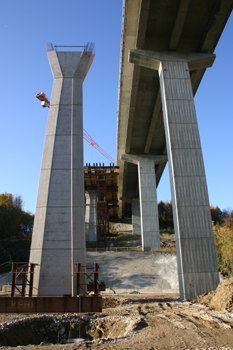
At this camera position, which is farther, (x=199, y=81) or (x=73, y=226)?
(x=199, y=81)

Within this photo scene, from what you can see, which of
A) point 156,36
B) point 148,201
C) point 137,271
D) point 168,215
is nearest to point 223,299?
point 137,271

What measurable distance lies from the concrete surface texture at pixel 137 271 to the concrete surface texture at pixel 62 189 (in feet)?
28.6

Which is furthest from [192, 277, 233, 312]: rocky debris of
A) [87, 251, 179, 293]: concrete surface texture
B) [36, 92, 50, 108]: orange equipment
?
[36, 92, 50, 108]: orange equipment

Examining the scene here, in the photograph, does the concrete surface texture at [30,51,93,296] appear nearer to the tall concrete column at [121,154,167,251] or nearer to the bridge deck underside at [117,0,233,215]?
the bridge deck underside at [117,0,233,215]

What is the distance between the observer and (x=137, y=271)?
26.7m

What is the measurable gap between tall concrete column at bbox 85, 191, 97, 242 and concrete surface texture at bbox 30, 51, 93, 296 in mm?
31825

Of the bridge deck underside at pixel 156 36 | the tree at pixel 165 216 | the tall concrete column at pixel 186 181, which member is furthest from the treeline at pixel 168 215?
the tall concrete column at pixel 186 181

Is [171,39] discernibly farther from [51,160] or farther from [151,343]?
[151,343]

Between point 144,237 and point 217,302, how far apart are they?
77.5 feet

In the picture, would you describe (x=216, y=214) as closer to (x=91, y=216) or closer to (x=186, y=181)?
(x=91, y=216)

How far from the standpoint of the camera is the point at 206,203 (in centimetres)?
1612

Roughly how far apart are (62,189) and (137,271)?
1396cm

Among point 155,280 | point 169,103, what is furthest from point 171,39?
point 155,280

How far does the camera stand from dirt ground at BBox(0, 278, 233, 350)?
707 cm
